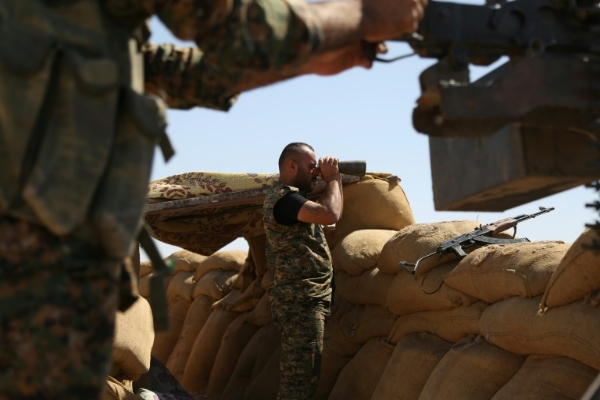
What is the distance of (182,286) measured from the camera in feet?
25.1

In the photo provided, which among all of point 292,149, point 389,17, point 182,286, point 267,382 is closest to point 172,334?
point 182,286

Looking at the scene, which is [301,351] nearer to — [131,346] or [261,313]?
[131,346]

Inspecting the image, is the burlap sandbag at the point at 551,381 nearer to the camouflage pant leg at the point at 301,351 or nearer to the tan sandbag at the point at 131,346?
the camouflage pant leg at the point at 301,351

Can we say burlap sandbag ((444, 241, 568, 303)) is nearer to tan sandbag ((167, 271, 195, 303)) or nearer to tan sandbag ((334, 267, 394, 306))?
tan sandbag ((334, 267, 394, 306))

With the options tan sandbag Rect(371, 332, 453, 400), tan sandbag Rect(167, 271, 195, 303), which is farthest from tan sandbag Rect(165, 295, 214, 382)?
tan sandbag Rect(371, 332, 453, 400)

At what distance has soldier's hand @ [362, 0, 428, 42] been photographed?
61.9 inches

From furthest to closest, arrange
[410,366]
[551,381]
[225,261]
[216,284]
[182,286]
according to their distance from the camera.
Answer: [182,286], [225,261], [216,284], [410,366], [551,381]

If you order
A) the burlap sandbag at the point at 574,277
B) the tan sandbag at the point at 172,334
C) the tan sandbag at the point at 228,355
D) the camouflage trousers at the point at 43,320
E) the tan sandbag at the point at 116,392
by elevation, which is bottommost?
the tan sandbag at the point at 172,334

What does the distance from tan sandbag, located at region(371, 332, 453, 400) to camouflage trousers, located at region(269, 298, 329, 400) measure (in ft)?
1.06

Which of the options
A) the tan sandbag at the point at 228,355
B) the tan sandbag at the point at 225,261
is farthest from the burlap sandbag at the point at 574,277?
the tan sandbag at the point at 225,261

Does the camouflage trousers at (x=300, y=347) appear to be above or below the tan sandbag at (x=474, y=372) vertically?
below

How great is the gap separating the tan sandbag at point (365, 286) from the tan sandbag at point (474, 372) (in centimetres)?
102

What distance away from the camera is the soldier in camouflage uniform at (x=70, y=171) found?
1328 millimetres

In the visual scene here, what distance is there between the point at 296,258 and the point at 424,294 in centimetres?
61
